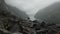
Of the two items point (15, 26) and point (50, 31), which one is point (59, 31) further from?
point (15, 26)

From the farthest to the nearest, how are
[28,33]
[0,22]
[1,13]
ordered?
[1,13] → [28,33] → [0,22]

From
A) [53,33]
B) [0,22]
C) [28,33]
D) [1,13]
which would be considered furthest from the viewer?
[53,33]

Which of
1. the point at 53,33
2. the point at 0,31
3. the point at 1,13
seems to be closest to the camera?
the point at 0,31

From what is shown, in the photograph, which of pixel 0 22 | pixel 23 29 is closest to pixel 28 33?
pixel 23 29

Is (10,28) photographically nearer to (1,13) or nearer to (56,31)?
(1,13)

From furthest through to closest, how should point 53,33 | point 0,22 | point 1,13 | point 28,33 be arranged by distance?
1. point 53,33
2. point 1,13
3. point 28,33
4. point 0,22

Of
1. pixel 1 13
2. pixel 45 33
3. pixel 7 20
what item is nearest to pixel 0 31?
pixel 7 20

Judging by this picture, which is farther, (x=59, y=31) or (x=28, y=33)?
(x=59, y=31)

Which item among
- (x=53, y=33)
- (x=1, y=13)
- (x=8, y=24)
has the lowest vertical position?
(x=53, y=33)

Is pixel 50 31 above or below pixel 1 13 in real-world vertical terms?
below
